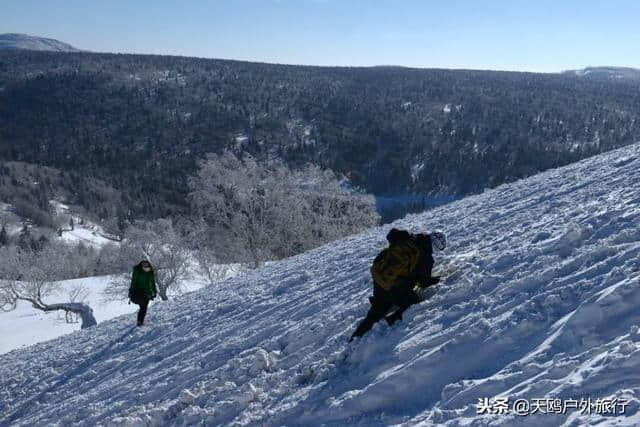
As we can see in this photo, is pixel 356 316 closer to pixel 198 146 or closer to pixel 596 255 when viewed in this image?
pixel 596 255

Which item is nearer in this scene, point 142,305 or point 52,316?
point 142,305

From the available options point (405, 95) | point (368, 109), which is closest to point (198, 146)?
point (368, 109)

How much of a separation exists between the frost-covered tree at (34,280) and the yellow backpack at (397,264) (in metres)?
20.9

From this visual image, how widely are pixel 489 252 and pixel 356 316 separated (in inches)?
76.2

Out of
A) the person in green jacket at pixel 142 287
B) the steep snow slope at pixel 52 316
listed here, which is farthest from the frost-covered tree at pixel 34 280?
the person in green jacket at pixel 142 287

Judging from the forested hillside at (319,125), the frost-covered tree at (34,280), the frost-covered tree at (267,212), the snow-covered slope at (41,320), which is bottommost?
the snow-covered slope at (41,320)

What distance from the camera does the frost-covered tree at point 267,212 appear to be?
3203 centimetres

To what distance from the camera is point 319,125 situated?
503ft

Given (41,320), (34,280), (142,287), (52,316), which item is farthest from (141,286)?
(52,316)

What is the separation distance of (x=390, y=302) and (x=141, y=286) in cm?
754

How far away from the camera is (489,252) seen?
6648 mm

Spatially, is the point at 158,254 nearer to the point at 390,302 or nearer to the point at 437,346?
the point at 390,302

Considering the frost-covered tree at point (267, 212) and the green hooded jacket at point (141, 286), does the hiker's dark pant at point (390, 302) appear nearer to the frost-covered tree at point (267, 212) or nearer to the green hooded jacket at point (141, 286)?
the green hooded jacket at point (141, 286)

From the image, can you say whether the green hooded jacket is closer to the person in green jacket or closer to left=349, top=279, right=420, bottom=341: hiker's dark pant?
the person in green jacket
